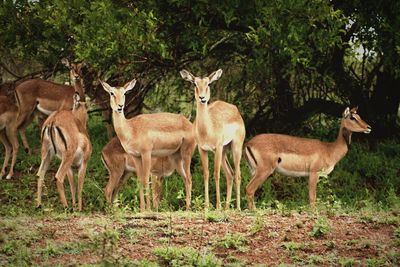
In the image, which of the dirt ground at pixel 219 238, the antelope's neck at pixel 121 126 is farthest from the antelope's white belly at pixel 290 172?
the dirt ground at pixel 219 238

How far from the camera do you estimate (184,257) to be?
640 centimetres

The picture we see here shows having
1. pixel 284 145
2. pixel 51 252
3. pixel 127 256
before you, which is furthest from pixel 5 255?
pixel 284 145

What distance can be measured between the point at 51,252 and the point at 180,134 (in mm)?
3938

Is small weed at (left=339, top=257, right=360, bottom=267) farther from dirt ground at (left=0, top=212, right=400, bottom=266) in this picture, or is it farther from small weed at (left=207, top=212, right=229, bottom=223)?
small weed at (left=207, top=212, right=229, bottom=223)

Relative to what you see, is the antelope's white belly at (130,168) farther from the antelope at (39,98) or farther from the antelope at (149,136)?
the antelope at (39,98)

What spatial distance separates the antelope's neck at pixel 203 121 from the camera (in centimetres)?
973

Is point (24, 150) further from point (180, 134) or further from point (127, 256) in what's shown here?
point (127, 256)

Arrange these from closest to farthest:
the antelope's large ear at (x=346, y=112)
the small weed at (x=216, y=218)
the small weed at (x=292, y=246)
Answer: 1. the small weed at (x=292, y=246)
2. the small weed at (x=216, y=218)
3. the antelope's large ear at (x=346, y=112)

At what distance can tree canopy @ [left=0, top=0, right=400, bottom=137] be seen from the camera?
34.1 feet

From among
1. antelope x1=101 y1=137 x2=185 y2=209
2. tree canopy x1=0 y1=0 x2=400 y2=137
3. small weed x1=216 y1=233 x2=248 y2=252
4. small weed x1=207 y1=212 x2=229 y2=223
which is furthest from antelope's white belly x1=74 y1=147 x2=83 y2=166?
small weed x1=216 y1=233 x2=248 y2=252

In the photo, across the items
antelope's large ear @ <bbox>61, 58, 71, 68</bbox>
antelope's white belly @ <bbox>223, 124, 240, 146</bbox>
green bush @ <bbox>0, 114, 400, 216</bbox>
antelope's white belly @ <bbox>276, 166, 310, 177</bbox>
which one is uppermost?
antelope's large ear @ <bbox>61, 58, 71, 68</bbox>

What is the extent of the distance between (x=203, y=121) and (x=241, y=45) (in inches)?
116

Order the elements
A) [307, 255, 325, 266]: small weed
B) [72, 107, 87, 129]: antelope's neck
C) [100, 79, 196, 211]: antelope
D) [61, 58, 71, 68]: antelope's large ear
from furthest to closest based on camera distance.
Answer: [61, 58, 71, 68]: antelope's large ear
[72, 107, 87, 129]: antelope's neck
[100, 79, 196, 211]: antelope
[307, 255, 325, 266]: small weed

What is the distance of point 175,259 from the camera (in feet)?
20.8
